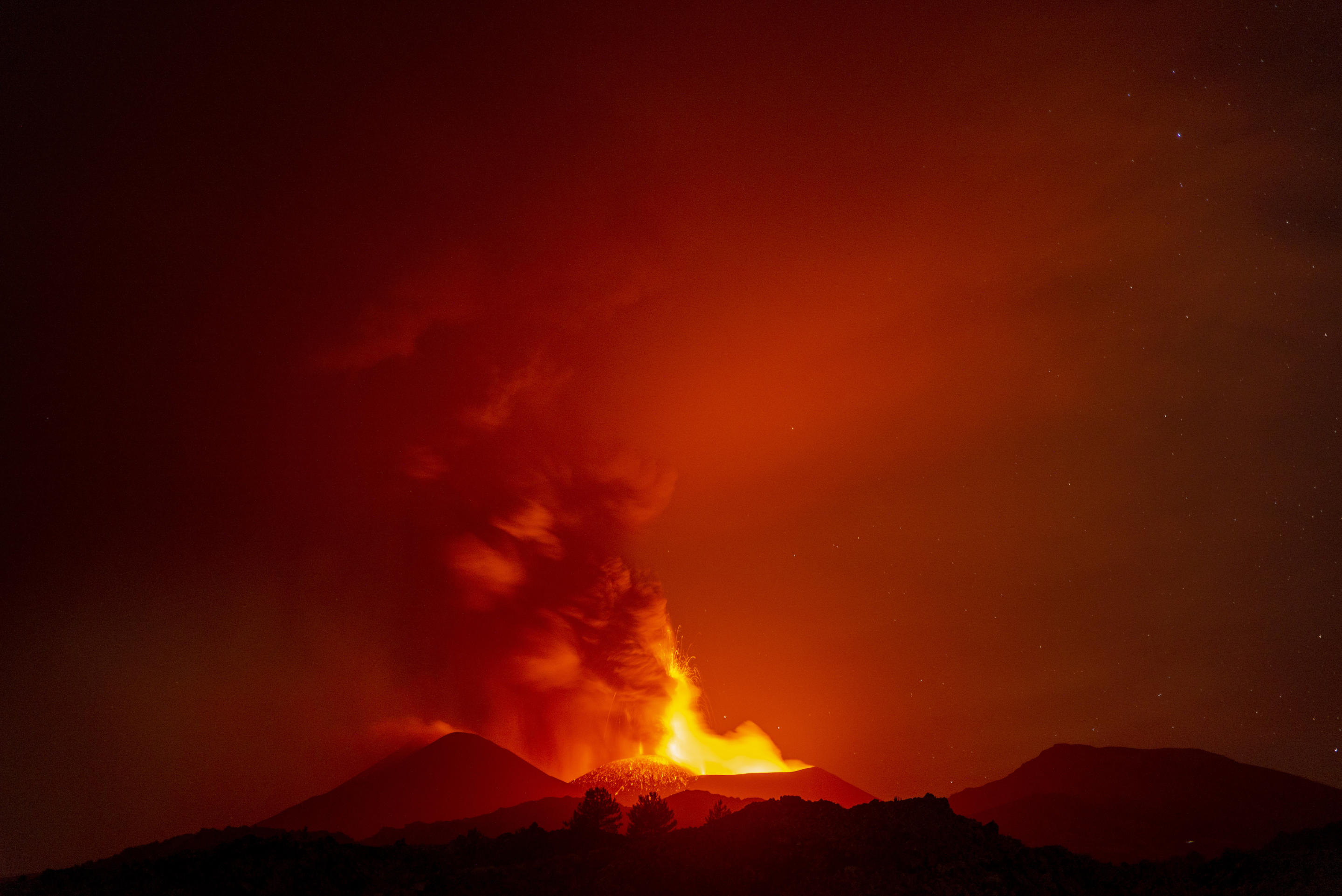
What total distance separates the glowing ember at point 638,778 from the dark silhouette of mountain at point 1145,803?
1296 inches

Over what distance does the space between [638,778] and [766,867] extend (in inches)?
3473

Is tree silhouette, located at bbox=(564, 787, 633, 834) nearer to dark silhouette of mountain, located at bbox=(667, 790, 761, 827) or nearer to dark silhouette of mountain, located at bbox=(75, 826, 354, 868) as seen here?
dark silhouette of mountain, located at bbox=(75, 826, 354, 868)

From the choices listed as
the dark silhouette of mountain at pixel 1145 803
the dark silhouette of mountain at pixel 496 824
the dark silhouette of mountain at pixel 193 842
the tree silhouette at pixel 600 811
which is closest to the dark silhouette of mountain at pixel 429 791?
the dark silhouette of mountain at pixel 496 824

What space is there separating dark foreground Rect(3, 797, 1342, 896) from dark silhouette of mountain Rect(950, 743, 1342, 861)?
179 feet

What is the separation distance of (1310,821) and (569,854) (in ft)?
336

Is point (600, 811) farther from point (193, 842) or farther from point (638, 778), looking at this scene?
point (638, 778)

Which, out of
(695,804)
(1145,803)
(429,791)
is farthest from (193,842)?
(1145,803)

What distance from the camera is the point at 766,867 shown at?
23.3 metres

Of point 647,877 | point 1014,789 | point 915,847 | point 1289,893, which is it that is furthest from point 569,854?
point 1014,789

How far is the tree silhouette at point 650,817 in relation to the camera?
139 ft

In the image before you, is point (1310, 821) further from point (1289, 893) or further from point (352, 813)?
point (352, 813)

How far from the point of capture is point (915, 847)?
78.3ft

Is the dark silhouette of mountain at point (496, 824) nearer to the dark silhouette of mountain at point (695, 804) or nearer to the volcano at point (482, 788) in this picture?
the volcano at point (482, 788)

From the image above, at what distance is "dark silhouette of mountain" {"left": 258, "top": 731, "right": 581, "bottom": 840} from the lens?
117m
